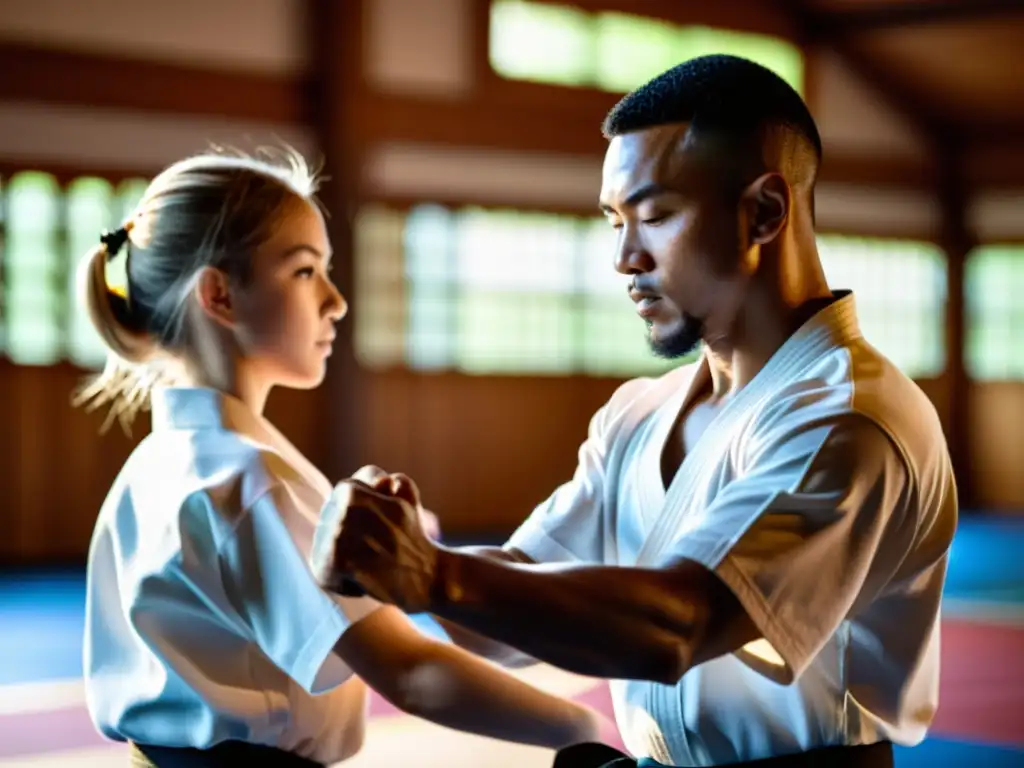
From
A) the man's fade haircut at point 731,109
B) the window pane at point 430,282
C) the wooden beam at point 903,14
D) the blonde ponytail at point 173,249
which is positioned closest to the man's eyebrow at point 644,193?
the man's fade haircut at point 731,109

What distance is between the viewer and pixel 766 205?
1.34m

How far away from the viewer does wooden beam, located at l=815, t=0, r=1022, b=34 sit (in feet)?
36.9

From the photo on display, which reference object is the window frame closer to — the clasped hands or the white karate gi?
the white karate gi

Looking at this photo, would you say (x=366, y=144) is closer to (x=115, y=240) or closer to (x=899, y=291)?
(x=899, y=291)

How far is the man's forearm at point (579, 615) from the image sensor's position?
1.11 metres

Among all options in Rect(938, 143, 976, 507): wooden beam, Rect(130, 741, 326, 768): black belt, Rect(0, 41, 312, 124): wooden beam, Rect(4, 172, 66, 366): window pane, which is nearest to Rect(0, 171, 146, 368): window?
Rect(4, 172, 66, 366): window pane

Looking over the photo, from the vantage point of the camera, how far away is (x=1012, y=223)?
1281cm

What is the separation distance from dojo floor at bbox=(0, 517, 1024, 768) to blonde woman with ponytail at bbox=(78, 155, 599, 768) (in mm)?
2410

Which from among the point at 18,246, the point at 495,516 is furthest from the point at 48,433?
the point at 495,516

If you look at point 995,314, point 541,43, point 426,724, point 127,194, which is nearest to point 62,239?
point 127,194

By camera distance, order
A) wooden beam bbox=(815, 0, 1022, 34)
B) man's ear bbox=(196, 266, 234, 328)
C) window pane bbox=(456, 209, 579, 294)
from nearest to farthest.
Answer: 1. man's ear bbox=(196, 266, 234, 328)
2. window pane bbox=(456, 209, 579, 294)
3. wooden beam bbox=(815, 0, 1022, 34)

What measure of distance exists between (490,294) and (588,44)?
2.07 m

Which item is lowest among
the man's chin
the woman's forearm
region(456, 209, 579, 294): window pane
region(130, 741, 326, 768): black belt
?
region(130, 741, 326, 768): black belt

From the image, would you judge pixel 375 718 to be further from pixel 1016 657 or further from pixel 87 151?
pixel 87 151
